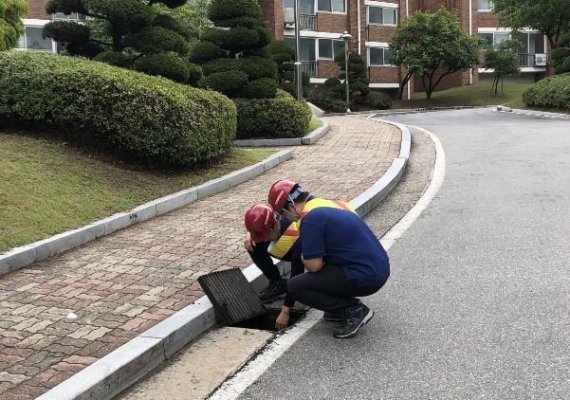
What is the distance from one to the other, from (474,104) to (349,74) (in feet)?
28.1

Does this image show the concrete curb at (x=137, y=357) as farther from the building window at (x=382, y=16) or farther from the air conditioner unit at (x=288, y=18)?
the building window at (x=382, y=16)

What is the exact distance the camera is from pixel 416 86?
4994cm

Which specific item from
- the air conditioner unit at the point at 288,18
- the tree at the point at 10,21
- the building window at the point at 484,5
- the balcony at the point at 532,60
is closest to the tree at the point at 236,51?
the tree at the point at 10,21

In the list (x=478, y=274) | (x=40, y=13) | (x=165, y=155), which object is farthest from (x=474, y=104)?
(x=478, y=274)

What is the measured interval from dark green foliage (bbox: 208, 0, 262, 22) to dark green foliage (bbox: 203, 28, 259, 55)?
15.7 inches

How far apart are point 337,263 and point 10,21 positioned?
44.6 ft

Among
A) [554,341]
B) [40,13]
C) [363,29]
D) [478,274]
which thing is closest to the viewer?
[554,341]

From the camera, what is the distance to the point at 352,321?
15.0 feet

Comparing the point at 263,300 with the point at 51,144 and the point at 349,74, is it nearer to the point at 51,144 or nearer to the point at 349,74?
the point at 51,144

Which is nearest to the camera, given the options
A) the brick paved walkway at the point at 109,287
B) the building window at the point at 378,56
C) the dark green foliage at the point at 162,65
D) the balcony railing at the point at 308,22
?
the brick paved walkway at the point at 109,287

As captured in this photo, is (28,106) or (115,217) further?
(28,106)

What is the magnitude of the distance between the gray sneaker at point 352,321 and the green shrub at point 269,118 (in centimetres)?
1111

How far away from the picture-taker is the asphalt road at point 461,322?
374cm

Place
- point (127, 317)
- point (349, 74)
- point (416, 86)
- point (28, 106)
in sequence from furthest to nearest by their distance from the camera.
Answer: point (416, 86), point (349, 74), point (28, 106), point (127, 317)
